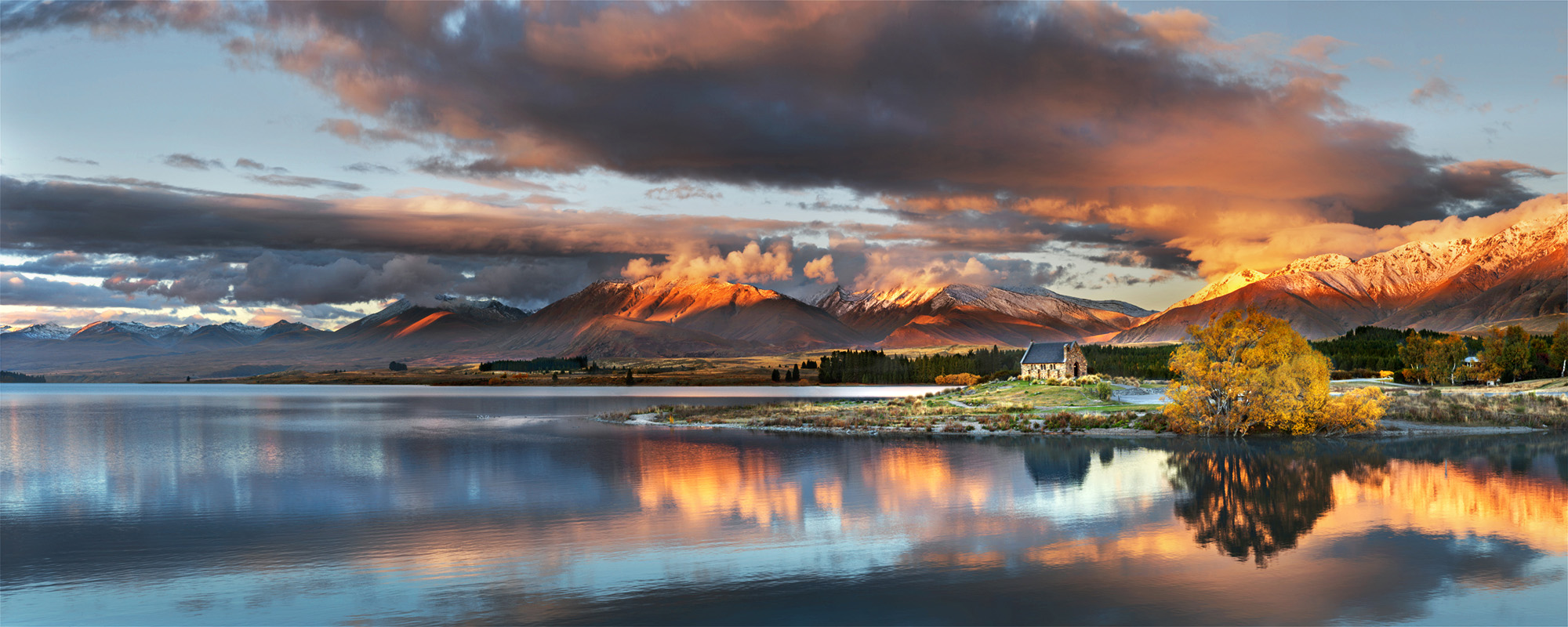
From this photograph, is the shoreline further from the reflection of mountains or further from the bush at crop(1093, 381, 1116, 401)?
the bush at crop(1093, 381, 1116, 401)

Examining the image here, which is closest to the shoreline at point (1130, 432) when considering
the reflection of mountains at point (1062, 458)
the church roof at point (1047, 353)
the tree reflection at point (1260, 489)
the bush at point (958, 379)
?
the reflection of mountains at point (1062, 458)

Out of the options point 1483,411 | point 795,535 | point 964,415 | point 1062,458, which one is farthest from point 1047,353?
point 795,535

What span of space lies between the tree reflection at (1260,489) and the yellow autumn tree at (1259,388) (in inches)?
162

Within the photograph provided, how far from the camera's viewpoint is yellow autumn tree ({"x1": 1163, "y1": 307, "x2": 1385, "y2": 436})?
174 feet

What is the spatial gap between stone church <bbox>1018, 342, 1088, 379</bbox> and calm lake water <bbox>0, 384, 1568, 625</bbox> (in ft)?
181

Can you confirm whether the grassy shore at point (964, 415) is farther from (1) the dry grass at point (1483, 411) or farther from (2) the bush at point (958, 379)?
(2) the bush at point (958, 379)

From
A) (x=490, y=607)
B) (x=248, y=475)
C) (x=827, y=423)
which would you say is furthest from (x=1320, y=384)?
(x=248, y=475)

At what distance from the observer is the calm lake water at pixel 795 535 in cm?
1825

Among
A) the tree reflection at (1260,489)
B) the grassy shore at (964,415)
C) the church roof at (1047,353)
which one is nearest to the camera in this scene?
the tree reflection at (1260,489)

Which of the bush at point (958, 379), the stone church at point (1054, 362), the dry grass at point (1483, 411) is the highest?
the stone church at point (1054, 362)

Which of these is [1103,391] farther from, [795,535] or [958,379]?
[958,379]

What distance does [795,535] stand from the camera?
25.2 metres

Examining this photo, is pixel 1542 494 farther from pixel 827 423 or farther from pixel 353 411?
pixel 353 411

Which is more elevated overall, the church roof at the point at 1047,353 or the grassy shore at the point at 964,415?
the church roof at the point at 1047,353
